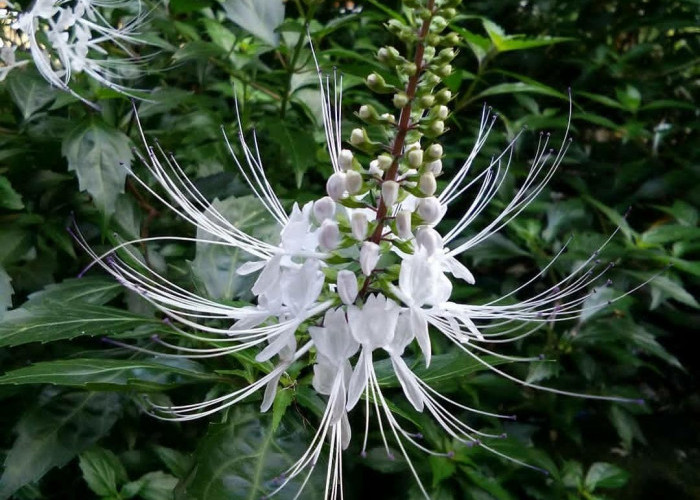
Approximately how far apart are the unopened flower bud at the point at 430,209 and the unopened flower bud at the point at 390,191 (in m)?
0.04

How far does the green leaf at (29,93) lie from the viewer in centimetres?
145

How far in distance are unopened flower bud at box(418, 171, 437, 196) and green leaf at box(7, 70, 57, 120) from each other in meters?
0.96

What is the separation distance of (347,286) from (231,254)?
51 cm

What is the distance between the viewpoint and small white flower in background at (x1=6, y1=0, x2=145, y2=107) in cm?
148

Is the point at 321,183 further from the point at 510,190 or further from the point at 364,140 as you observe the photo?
the point at 364,140

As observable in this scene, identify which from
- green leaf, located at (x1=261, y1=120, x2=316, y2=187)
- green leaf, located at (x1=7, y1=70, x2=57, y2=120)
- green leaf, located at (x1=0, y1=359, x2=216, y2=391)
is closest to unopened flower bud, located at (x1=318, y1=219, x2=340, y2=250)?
green leaf, located at (x1=0, y1=359, x2=216, y2=391)

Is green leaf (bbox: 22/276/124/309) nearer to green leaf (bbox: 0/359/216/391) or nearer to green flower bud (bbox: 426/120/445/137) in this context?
green leaf (bbox: 0/359/216/391)

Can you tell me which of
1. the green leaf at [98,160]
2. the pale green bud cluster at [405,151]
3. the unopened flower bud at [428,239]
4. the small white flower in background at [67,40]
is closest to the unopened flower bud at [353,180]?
the pale green bud cluster at [405,151]

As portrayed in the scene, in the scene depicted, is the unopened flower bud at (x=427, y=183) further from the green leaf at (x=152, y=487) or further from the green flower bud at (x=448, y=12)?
the green leaf at (x=152, y=487)

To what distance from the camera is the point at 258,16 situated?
1.61 meters

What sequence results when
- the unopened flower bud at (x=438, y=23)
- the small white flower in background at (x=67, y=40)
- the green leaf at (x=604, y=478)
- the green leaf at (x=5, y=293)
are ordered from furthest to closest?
the green leaf at (x=604, y=478) → the small white flower in background at (x=67, y=40) → the green leaf at (x=5, y=293) → the unopened flower bud at (x=438, y=23)

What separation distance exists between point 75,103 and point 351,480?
1.10m

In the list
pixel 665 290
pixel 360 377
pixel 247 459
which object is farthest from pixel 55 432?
pixel 665 290

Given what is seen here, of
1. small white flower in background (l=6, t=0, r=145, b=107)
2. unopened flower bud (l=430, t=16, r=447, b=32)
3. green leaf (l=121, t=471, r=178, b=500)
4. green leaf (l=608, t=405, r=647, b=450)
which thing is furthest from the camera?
green leaf (l=608, t=405, r=647, b=450)
